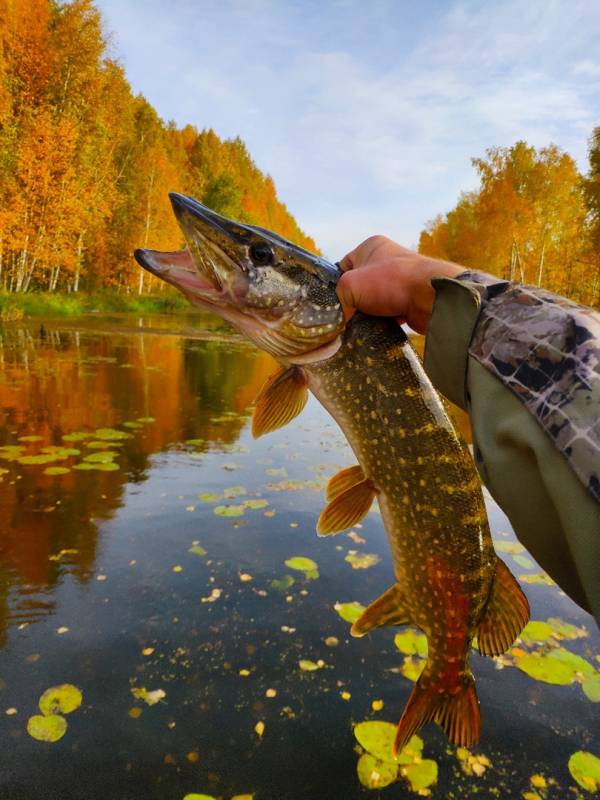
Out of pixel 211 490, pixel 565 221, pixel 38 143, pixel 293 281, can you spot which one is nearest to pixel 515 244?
pixel 565 221

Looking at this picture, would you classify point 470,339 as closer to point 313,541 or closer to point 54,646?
point 54,646

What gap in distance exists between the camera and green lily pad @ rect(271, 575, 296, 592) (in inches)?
140

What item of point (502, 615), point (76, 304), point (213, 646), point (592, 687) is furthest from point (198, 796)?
point (76, 304)

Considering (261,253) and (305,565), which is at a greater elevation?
(261,253)

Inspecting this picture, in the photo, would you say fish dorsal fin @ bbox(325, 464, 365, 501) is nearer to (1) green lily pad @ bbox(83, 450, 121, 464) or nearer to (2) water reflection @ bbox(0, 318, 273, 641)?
(2) water reflection @ bbox(0, 318, 273, 641)

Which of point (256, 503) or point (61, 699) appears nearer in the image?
point (61, 699)

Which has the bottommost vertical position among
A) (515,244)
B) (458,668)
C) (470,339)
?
(458,668)

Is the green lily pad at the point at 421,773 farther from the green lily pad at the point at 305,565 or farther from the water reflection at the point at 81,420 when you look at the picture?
the water reflection at the point at 81,420

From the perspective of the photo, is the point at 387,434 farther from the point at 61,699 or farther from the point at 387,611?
the point at 61,699

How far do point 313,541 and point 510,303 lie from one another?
3301mm

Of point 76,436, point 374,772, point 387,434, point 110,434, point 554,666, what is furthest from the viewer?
point 110,434

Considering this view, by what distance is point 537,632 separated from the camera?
11.0 ft

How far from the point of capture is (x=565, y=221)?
31.2 m

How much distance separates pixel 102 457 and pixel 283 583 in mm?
2998
